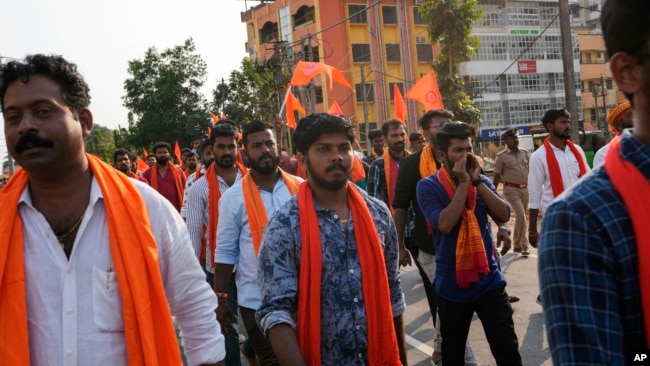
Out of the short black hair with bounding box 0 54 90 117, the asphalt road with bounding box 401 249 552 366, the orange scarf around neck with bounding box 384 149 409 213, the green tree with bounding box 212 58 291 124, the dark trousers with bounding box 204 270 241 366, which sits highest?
the green tree with bounding box 212 58 291 124

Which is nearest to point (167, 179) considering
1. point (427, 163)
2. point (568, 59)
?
point (427, 163)

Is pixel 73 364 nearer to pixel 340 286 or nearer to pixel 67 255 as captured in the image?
pixel 67 255

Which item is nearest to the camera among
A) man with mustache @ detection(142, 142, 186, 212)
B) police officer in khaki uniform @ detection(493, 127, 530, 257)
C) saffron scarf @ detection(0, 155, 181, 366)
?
saffron scarf @ detection(0, 155, 181, 366)

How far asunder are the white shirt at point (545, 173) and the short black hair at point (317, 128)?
3.81 metres

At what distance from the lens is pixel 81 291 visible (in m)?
2.35

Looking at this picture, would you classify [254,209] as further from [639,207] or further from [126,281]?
[639,207]

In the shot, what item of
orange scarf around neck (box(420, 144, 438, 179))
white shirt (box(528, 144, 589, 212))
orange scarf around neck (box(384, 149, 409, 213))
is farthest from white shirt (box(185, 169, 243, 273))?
white shirt (box(528, 144, 589, 212))

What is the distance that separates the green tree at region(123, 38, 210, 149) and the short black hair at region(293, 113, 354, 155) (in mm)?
46590

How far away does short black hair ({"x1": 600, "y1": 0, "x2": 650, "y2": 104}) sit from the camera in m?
1.41

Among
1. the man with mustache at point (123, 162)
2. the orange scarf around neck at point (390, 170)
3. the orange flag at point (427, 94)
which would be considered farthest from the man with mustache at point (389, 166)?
the man with mustache at point (123, 162)

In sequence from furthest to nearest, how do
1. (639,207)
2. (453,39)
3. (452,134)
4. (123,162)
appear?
(453,39) < (123,162) < (452,134) < (639,207)

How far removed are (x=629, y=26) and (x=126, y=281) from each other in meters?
1.78

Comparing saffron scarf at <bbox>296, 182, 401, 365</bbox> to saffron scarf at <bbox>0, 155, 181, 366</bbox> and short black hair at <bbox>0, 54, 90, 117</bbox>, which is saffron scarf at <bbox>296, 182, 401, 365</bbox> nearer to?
saffron scarf at <bbox>0, 155, 181, 366</bbox>

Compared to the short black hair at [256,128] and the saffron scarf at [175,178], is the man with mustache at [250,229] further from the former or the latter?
the saffron scarf at [175,178]
